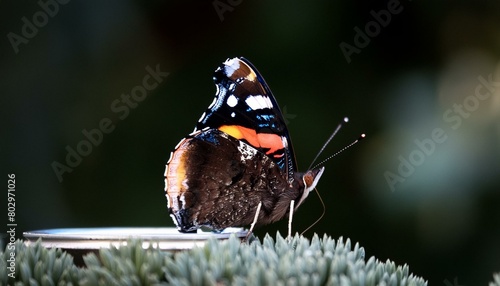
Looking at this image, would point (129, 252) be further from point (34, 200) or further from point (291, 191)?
point (34, 200)

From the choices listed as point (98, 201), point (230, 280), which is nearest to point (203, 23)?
point (98, 201)

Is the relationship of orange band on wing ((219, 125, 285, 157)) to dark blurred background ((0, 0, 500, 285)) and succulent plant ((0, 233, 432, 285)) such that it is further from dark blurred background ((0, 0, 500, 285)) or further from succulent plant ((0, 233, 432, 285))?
dark blurred background ((0, 0, 500, 285))

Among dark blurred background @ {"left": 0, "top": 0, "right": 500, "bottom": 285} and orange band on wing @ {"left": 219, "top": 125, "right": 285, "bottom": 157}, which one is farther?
dark blurred background @ {"left": 0, "top": 0, "right": 500, "bottom": 285}

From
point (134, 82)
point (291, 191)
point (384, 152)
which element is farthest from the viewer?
point (134, 82)

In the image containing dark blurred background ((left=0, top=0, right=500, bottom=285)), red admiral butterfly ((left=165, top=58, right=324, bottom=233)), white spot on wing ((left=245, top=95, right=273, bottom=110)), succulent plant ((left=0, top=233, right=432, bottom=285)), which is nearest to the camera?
succulent plant ((left=0, top=233, right=432, bottom=285))

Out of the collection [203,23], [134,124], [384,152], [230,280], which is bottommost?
[230,280]

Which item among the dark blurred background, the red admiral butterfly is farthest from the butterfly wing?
the dark blurred background

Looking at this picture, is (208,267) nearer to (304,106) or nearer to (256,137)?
(256,137)

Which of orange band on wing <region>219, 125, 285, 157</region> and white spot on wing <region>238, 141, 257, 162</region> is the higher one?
orange band on wing <region>219, 125, 285, 157</region>
